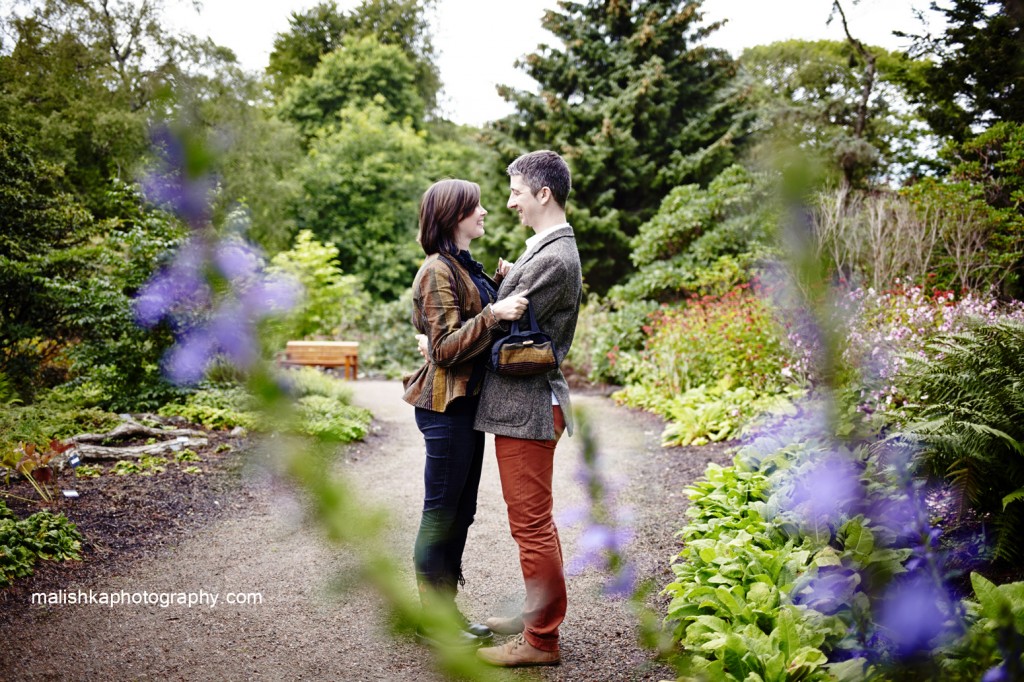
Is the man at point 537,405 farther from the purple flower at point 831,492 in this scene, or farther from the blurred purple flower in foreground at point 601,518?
the blurred purple flower in foreground at point 601,518

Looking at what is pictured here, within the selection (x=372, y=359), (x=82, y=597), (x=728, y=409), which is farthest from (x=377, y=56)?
(x=82, y=597)

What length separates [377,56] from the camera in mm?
22625

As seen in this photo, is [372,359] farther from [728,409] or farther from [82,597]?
[82,597]

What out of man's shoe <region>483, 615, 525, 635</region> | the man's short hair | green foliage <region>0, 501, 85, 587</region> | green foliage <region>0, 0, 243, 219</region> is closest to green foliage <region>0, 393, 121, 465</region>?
green foliage <region>0, 501, 85, 587</region>

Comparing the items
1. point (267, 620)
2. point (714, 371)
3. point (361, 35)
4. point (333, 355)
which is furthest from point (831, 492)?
point (361, 35)

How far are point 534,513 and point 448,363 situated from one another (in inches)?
26.1

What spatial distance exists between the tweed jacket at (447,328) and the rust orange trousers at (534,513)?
30 centimetres

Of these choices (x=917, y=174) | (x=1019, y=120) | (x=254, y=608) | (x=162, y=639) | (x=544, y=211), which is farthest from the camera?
(x=917, y=174)

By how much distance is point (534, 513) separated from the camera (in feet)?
8.46

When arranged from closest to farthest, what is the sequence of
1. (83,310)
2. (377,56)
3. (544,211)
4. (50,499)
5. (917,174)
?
(544,211) → (50,499) → (83,310) → (917,174) → (377,56)

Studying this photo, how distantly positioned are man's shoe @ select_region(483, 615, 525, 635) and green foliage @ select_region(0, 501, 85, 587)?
8.12 feet

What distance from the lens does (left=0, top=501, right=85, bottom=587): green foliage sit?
3486 millimetres

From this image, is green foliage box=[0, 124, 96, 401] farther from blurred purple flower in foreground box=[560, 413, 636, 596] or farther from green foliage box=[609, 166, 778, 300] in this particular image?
green foliage box=[609, 166, 778, 300]

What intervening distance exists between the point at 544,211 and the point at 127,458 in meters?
4.65
